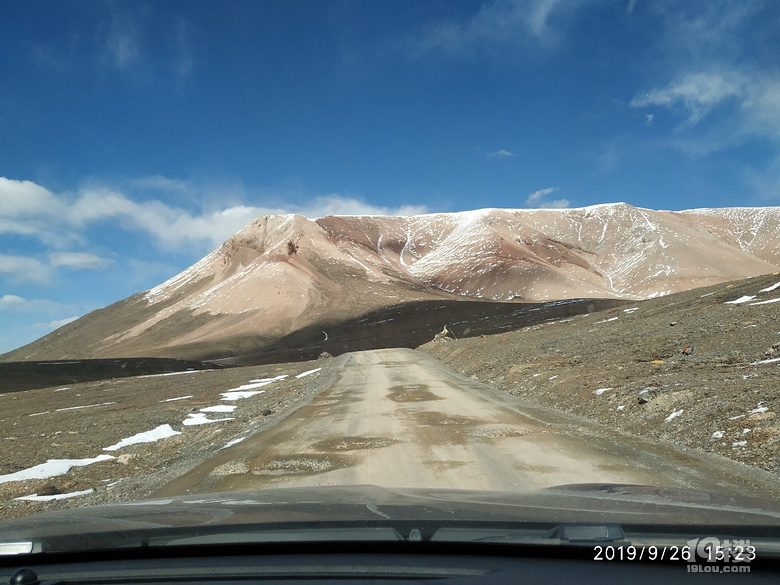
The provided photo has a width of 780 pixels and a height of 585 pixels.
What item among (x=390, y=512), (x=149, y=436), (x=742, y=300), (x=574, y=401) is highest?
(x=742, y=300)

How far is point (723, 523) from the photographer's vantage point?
3.11m

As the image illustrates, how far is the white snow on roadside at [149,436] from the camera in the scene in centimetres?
1354

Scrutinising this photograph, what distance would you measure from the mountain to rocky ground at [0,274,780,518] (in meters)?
74.4

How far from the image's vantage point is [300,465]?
8898 millimetres

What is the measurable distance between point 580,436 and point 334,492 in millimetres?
7081

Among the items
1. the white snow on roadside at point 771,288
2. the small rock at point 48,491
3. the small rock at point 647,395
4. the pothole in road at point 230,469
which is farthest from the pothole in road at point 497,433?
the white snow on roadside at point 771,288

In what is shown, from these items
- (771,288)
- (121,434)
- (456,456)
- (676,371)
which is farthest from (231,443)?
(771,288)

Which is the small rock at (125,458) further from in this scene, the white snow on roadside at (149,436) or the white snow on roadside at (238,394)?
the white snow on roadside at (238,394)

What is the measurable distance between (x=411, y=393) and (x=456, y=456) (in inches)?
401

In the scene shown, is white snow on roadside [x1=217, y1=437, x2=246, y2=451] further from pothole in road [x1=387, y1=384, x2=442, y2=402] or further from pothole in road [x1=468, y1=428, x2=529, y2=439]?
pothole in road [x1=387, y1=384, x2=442, y2=402]

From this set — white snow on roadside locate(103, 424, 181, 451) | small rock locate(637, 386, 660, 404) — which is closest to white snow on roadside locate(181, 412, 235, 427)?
white snow on roadside locate(103, 424, 181, 451)

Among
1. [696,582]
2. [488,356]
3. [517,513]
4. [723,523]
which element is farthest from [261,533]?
[488,356]

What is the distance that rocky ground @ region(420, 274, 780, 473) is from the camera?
9.38 metres

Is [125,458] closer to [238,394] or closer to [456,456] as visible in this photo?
[456,456]
